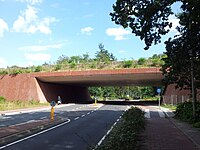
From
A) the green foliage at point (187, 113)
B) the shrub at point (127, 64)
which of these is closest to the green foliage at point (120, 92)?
the shrub at point (127, 64)

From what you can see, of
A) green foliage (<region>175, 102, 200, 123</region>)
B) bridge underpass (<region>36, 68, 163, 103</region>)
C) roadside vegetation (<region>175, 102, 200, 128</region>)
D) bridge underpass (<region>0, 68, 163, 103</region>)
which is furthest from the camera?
bridge underpass (<region>0, 68, 163, 103</region>)

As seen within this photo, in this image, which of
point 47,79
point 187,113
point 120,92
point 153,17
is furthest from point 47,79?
point 120,92

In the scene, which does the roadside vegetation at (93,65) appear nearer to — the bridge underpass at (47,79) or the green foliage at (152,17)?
the bridge underpass at (47,79)

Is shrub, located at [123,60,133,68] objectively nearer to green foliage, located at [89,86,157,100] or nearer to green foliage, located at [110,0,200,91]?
green foliage, located at [110,0,200,91]

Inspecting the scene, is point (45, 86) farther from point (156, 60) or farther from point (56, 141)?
point (56, 141)

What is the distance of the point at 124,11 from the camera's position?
1299 centimetres

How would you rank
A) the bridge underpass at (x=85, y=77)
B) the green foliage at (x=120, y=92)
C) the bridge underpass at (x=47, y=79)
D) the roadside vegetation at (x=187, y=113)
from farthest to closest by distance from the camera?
the green foliage at (x=120, y=92), the bridge underpass at (x=47, y=79), the bridge underpass at (x=85, y=77), the roadside vegetation at (x=187, y=113)

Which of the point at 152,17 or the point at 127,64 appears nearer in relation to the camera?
the point at 152,17

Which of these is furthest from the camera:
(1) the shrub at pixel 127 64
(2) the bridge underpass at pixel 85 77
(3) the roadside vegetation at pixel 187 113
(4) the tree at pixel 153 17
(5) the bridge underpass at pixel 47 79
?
(1) the shrub at pixel 127 64

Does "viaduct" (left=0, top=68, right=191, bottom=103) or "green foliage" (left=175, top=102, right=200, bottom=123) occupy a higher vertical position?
"viaduct" (left=0, top=68, right=191, bottom=103)

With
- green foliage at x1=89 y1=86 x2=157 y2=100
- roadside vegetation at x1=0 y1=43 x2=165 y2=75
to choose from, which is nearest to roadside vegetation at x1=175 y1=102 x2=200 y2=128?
roadside vegetation at x1=0 y1=43 x2=165 y2=75

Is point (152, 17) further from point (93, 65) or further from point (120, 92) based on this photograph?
point (120, 92)

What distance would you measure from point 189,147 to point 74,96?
58981mm

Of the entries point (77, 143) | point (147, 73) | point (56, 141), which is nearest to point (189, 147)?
point (77, 143)
